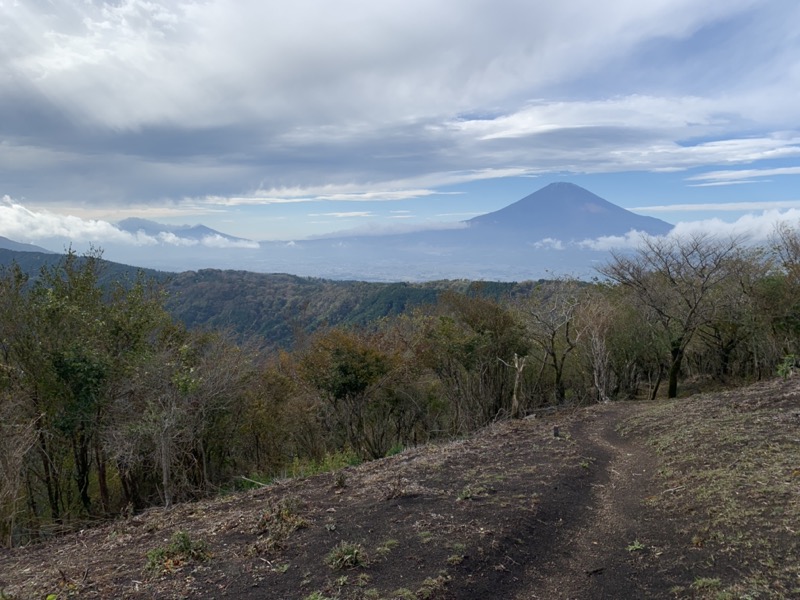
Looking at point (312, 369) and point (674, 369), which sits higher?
point (312, 369)

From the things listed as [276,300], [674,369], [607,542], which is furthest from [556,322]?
[276,300]

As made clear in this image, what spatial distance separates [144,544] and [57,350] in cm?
816

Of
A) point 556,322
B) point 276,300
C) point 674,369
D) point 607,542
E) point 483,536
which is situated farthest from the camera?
point 276,300

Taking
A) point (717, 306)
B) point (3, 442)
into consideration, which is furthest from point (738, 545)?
point (717, 306)

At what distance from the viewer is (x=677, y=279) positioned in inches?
787

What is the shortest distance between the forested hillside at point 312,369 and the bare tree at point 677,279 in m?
0.08

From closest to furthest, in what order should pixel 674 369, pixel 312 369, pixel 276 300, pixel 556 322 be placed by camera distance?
pixel 312 369, pixel 674 369, pixel 556 322, pixel 276 300

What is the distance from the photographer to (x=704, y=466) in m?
8.26

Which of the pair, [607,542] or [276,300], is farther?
[276,300]

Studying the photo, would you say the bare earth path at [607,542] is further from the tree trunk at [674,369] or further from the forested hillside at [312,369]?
the tree trunk at [674,369]

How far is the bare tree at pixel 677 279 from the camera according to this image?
747 inches

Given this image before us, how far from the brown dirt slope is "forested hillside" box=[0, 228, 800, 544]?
410 centimetres

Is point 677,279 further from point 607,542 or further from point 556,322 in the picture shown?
point 607,542

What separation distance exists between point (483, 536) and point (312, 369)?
13713 millimetres
